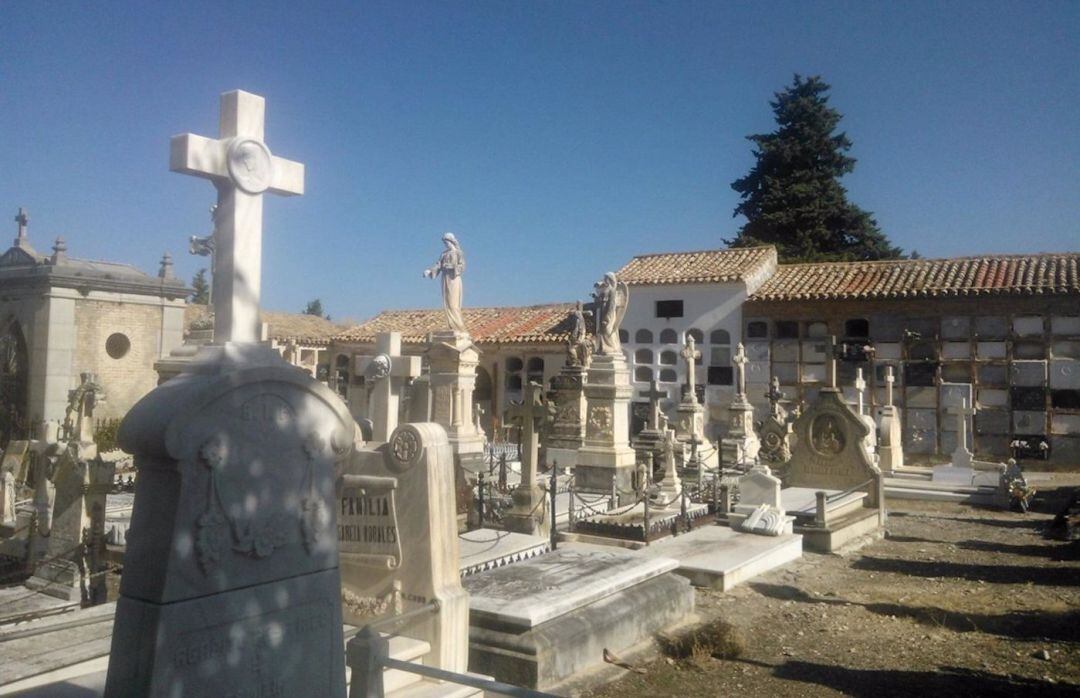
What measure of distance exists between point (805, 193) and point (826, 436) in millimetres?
25446

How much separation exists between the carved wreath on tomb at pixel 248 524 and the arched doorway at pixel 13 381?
2170 centimetres

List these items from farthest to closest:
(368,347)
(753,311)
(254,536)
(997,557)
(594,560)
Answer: (368,347), (753,311), (997,557), (594,560), (254,536)

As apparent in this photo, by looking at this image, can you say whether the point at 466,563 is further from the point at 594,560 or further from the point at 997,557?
the point at 997,557

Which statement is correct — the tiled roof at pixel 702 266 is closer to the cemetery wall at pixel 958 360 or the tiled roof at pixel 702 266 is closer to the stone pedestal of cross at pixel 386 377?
the cemetery wall at pixel 958 360

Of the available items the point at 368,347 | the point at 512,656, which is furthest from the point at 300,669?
the point at 368,347

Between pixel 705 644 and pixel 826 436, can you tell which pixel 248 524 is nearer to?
pixel 705 644

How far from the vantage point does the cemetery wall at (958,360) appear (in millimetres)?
21406

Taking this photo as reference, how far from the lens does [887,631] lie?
7.25 meters

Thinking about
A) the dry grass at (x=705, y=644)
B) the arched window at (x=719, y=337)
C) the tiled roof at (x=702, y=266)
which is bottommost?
the dry grass at (x=705, y=644)

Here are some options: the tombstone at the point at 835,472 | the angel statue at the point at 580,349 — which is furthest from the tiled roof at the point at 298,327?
the tombstone at the point at 835,472

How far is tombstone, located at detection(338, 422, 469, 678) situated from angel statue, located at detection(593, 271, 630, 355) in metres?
11.5

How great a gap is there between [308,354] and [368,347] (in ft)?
37.1

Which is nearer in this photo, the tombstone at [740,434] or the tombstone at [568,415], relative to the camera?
the tombstone at [568,415]

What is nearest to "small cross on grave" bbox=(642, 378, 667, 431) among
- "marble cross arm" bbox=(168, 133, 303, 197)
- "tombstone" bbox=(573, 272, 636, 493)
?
"tombstone" bbox=(573, 272, 636, 493)
